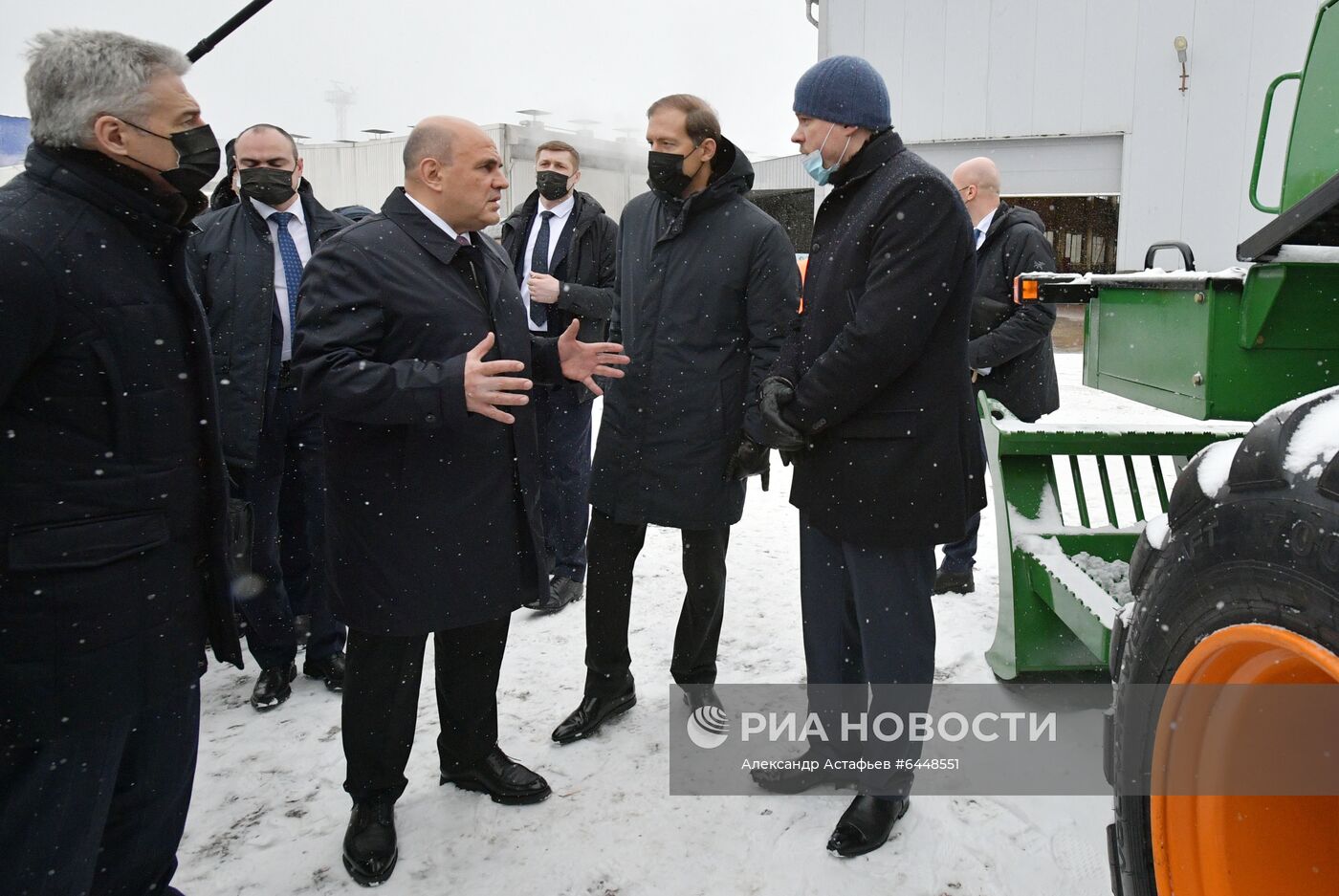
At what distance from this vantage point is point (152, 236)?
5.89 ft

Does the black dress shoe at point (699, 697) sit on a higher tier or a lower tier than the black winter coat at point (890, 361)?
lower

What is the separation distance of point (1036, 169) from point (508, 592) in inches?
509

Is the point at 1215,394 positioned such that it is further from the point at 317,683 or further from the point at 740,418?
the point at 317,683

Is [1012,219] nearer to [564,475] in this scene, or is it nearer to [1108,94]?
[564,475]

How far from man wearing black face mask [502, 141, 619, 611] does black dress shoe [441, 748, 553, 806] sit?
1561 mm

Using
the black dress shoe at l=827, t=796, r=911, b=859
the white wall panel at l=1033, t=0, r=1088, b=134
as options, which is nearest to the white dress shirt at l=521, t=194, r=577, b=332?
the black dress shoe at l=827, t=796, r=911, b=859

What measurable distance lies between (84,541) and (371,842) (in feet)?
3.90

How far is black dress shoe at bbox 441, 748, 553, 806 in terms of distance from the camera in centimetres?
272

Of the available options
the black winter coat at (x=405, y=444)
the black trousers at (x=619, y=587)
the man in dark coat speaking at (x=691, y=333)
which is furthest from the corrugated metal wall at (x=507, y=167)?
the black winter coat at (x=405, y=444)

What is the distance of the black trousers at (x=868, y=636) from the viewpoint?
A: 2.48m

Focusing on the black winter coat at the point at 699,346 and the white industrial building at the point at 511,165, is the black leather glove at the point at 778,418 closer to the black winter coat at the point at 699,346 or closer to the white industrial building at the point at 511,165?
the black winter coat at the point at 699,346

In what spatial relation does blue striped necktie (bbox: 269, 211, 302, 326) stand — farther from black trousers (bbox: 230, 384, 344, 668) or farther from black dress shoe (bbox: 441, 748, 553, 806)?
black dress shoe (bbox: 441, 748, 553, 806)

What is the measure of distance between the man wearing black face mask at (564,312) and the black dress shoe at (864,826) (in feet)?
6.86

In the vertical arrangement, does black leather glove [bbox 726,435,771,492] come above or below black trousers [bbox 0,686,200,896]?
above
